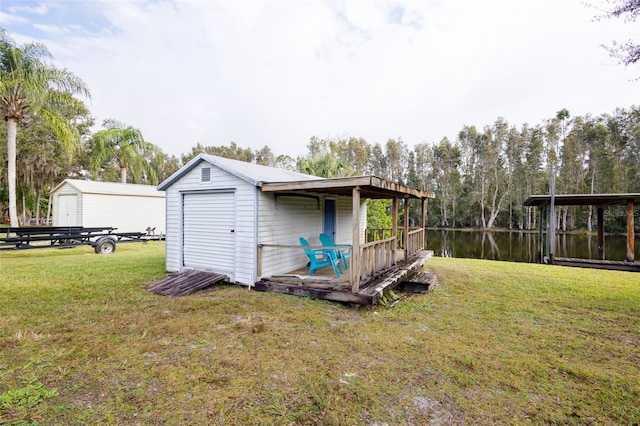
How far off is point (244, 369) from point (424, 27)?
41.2ft

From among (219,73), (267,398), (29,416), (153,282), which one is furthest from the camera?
(219,73)

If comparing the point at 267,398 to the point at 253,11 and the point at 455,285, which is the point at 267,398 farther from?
the point at 253,11

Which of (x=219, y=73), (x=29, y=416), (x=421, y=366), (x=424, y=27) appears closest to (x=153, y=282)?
(x=29, y=416)

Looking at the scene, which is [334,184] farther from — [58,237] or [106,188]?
[106,188]

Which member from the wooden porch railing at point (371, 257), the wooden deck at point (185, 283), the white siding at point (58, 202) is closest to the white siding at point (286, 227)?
the wooden porch railing at point (371, 257)

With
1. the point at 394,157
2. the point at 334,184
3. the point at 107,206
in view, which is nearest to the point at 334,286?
the point at 334,184

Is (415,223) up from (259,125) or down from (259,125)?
down

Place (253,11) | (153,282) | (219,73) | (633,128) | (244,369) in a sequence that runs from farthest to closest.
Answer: (633,128)
(219,73)
(253,11)
(153,282)
(244,369)

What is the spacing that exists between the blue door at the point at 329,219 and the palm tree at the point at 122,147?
16085mm

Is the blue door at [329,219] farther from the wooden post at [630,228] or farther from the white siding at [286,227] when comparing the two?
the wooden post at [630,228]

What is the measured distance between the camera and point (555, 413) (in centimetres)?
250

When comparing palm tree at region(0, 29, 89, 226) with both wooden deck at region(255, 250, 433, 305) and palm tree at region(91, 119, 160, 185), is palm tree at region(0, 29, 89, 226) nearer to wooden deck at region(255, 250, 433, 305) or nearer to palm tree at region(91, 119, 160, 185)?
palm tree at region(91, 119, 160, 185)

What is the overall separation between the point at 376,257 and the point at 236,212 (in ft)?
9.82

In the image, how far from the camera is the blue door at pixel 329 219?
8617mm
